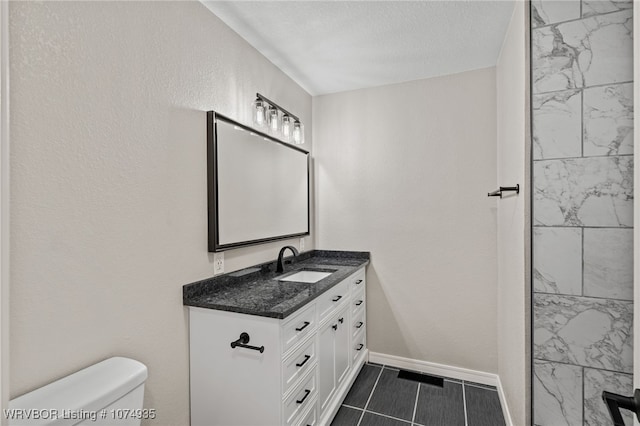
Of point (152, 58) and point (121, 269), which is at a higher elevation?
point (152, 58)

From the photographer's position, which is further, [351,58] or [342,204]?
[342,204]

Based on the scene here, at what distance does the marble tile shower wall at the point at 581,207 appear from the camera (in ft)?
4.64

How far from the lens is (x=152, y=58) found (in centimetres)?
148

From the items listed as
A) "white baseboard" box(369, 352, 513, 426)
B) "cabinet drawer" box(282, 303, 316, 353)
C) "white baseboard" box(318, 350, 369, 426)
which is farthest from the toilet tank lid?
"white baseboard" box(369, 352, 513, 426)

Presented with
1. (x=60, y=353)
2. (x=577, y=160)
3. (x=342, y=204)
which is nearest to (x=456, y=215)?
(x=342, y=204)

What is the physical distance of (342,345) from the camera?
7.41 feet

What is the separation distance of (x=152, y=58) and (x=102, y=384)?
4.36ft

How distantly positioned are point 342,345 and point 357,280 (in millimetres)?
549

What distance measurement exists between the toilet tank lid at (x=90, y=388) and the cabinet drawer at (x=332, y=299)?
0.97m

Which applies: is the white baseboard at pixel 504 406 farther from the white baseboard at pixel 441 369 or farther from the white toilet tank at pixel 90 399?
the white toilet tank at pixel 90 399

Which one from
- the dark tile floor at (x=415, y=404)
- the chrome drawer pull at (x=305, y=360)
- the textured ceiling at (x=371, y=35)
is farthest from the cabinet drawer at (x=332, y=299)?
the textured ceiling at (x=371, y=35)

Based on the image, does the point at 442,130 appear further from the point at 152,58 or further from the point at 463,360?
the point at 152,58

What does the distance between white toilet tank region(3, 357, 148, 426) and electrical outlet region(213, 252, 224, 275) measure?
647 mm

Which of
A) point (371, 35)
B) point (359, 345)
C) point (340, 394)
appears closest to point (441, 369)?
point (359, 345)
